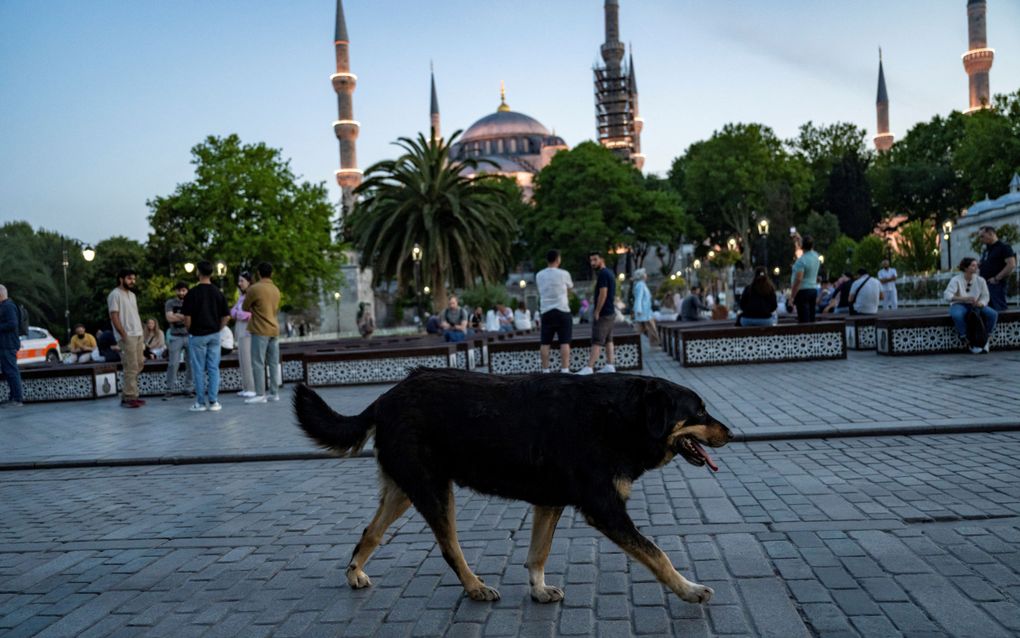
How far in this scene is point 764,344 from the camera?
45.4 feet

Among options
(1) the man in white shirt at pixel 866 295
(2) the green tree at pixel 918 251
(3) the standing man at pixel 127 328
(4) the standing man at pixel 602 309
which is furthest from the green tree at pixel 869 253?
(3) the standing man at pixel 127 328

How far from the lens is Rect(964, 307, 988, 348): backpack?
13.0 metres

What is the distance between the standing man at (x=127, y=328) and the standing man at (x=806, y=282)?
10796 mm

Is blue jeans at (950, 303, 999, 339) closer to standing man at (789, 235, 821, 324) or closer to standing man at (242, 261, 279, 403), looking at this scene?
standing man at (789, 235, 821, 324)

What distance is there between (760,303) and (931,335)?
9.36 ft

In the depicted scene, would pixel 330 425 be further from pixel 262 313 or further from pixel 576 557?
pixel 262 313

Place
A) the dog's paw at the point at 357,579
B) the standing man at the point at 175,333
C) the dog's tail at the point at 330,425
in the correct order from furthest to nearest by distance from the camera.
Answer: the standing man at the point at 175,333, the dog's paw at the point at 357,579, the dog's tail at the point at 330,425

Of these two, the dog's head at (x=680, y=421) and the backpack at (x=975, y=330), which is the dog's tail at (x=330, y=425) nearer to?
the dog's head at (x=680, y=421)

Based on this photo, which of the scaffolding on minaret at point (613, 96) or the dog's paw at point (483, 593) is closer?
the dog's paw at point (483, 593)

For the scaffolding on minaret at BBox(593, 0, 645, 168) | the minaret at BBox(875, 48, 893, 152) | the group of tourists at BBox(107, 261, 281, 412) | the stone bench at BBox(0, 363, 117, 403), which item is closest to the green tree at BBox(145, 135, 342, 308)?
the stone bench at BBox(0, 363, 117, 403)

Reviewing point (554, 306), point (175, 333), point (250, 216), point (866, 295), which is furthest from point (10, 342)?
point (250, 216)

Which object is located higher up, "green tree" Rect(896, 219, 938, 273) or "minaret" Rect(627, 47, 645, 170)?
"minaret" Rect(627, 47, 645, 170)

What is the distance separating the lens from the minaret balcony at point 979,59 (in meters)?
82.6

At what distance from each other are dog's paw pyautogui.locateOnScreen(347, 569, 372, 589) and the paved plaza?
49 millimetres
